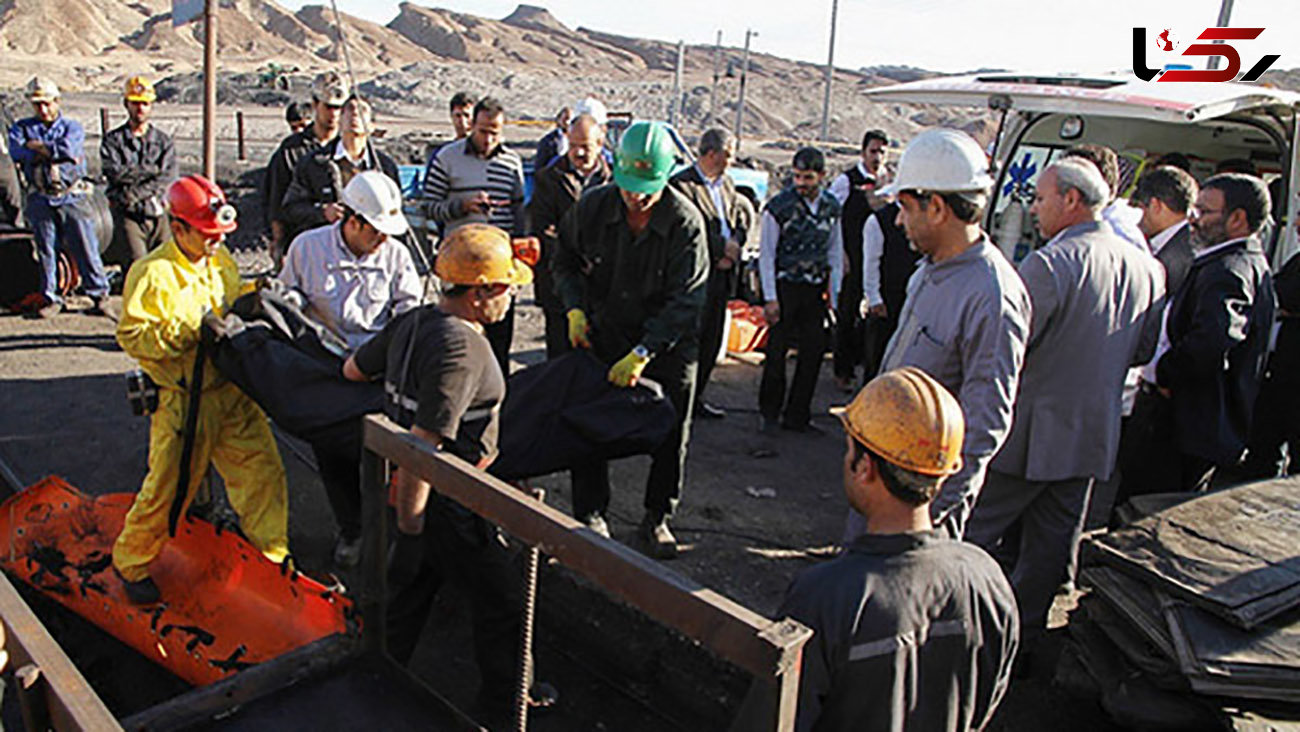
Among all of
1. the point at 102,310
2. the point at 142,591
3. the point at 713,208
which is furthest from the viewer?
the point at 102,310

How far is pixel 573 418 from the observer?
4.09 m

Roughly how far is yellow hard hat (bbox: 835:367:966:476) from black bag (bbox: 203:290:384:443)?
8.14ft

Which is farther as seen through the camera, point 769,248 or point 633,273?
point 769,248

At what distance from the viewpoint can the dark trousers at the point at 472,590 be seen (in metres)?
3.20

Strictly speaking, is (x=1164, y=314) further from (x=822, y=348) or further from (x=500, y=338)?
(x=500, y=338)

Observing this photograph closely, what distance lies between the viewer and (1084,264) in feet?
11.4

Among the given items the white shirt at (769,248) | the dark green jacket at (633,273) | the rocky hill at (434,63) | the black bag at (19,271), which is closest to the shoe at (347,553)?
the dark green jacket at (633,273)

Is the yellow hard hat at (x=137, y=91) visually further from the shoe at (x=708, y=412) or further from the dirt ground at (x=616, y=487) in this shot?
the shoe at (x=708, y=412)

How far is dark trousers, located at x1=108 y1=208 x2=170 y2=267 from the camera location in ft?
26.2

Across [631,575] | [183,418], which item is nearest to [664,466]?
[183,418]

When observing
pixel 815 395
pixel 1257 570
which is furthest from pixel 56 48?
pixel 1257 570

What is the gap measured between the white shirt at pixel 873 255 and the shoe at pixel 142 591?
459 centimetres

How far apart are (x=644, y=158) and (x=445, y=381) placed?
147cm

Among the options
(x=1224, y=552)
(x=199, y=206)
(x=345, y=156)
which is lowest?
(x=1224, y=552)
